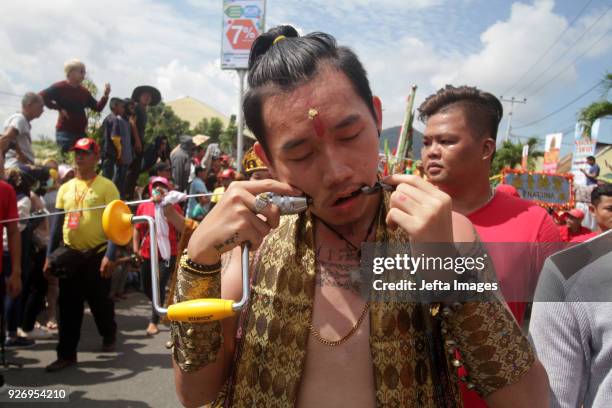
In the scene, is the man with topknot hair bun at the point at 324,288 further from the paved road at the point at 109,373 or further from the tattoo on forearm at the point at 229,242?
the paved road at the point at 109,373

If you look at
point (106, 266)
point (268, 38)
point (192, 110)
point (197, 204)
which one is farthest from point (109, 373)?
point (192, 110)

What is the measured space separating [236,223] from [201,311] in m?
0.25

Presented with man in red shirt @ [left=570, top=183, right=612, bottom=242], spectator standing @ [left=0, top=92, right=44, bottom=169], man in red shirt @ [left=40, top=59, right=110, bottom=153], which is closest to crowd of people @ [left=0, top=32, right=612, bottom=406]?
man in red shirt @ [left=570, top=183, right=612, bottom=242]

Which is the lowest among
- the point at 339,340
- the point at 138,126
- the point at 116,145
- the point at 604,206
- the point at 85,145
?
the point at 339,340

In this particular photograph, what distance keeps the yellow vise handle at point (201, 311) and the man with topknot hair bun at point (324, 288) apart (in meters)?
0.10

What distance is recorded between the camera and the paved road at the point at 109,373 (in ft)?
13.6

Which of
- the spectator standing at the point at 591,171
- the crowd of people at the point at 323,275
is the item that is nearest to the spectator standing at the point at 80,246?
the crowd of people at the point at 323,275

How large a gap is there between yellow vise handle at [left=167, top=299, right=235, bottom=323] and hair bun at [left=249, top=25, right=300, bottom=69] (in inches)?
31.4

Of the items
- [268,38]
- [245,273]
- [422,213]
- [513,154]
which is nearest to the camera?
[422,213]

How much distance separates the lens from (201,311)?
3.99 feet

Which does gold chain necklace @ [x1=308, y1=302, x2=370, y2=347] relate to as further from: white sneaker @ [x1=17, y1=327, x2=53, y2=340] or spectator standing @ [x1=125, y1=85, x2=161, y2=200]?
spectator standing @ [x1=125, y1=85, x2=161, y2=200]

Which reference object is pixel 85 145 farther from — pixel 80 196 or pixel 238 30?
pixel 238 30

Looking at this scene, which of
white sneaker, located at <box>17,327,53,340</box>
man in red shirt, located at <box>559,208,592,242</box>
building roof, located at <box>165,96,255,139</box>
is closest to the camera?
white sneaker, located at <box>17,327,53,340</box>

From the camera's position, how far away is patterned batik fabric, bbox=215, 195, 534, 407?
3.97ft
